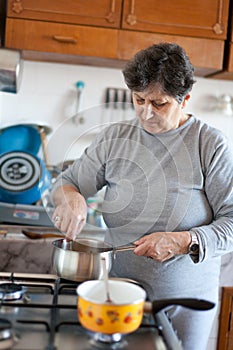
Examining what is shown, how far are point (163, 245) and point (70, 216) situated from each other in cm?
22

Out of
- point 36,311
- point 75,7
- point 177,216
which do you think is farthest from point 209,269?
point 75,7

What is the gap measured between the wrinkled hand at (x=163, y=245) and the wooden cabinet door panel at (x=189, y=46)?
3.32ft

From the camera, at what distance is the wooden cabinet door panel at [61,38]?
6.14 feet

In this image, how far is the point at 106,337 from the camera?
0.83 meters

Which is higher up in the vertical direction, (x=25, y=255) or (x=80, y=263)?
(x=80, y=263)

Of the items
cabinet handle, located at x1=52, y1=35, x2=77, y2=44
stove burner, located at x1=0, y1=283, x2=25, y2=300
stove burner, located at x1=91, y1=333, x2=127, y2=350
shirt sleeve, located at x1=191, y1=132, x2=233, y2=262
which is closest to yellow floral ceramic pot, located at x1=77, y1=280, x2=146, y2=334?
stove burner, located at x1=91, y1=333, x2=127, y2=350

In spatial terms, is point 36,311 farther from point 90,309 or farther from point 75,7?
point 75,7

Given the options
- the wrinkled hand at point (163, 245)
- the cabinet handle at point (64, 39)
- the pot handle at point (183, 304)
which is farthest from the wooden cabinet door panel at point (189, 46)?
the pot handle at point (183, 304)

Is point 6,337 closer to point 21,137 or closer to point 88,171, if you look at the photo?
point 88,171

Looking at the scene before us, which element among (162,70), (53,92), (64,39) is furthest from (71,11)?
(162,70)

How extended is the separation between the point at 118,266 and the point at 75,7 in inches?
42.0

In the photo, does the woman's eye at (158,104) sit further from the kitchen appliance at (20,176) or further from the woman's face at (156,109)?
the kitchen appliance at (20,176)

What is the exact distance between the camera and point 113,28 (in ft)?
6.30

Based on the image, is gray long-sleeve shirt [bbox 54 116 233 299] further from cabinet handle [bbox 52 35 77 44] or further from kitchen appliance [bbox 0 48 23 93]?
cabinet handle [bbox 52 35 77 44]
